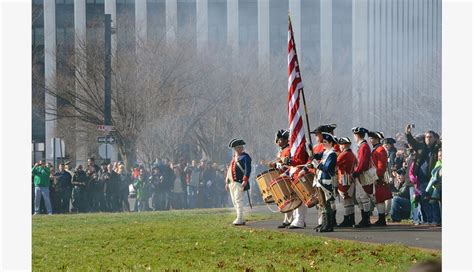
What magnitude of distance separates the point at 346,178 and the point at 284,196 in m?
Result: 0.80

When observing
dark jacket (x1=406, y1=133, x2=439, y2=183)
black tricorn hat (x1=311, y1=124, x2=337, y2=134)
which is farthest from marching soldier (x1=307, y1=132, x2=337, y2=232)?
dark jacket (x1=406, y1=133, x2=439, y2=183)

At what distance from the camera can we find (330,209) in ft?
52.3

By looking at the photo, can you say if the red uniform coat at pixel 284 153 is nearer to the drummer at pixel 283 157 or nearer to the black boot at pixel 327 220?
the drummer at pixel 283 157

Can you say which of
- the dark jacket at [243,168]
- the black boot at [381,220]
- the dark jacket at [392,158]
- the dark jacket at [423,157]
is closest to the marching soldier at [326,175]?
the black boot at [381,220]

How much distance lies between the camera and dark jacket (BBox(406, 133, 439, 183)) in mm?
Answer: 16750

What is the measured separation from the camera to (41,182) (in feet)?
59.4

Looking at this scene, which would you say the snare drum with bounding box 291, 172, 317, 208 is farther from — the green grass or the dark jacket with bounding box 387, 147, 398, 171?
the dark jacket with bounding box 387, 147, 398, 171

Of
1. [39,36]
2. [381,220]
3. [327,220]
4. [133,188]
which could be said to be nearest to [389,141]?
[381,220]

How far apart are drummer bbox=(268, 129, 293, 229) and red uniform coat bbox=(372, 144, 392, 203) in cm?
109

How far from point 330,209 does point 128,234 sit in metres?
2.39

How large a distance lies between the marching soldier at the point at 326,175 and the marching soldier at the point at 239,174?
1343mm

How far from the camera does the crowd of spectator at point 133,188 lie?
780 inches
